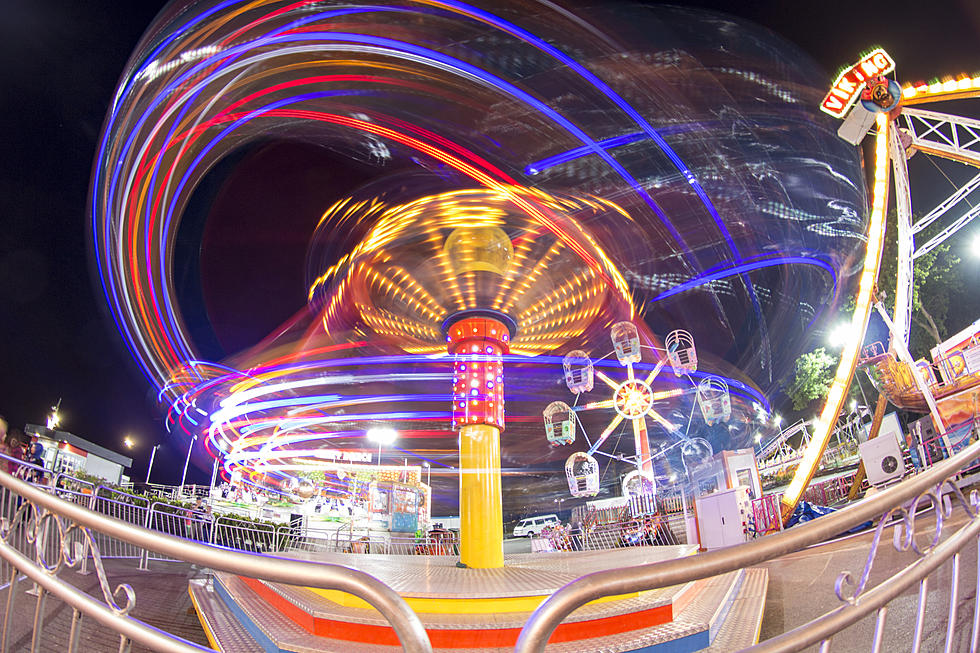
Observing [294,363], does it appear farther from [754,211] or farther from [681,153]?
[754,211]

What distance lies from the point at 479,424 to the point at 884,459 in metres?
9.09

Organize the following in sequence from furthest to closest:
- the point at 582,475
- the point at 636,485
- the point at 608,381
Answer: the point at 608,381, the point at 636,485, the point at 582,475

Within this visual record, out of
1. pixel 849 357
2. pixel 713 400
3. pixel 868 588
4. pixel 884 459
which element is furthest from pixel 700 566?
pixel 713 400

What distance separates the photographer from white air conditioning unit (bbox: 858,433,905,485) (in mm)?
10391

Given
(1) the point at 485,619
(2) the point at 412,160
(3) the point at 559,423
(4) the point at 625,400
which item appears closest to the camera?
(1) the point at 485,619

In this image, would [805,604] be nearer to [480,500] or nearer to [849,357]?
[480,500]

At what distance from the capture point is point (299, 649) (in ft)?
11.4

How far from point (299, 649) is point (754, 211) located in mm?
19907

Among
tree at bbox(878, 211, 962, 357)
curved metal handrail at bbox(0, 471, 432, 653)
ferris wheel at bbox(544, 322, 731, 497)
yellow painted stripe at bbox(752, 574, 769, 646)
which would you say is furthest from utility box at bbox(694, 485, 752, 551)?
tree at bbox(878, 211, 962, 357)

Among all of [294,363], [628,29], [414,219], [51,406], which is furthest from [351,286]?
[51,406]

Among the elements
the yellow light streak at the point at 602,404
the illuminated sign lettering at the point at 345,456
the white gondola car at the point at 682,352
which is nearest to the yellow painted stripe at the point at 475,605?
the illuminated sign lettering at the point at 345,456

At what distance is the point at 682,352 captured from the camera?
1770 cm

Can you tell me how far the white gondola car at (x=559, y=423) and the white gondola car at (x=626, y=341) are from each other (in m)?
2.68

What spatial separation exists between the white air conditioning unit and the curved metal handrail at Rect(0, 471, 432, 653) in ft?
40.2
